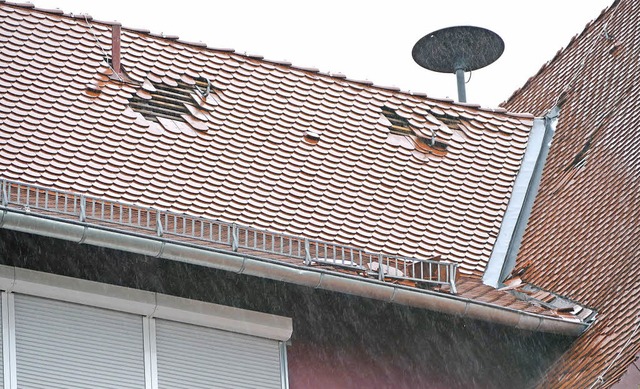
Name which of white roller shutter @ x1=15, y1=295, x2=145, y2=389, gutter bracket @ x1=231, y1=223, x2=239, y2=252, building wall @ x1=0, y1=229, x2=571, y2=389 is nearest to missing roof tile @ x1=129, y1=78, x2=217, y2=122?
gutter bracket @ x1=231, y1=223, x2=239, y2=252

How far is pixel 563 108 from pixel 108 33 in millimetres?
4847

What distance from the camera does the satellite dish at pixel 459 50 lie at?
16812 mm

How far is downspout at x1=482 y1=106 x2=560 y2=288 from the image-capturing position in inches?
495

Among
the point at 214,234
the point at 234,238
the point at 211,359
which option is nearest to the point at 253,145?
the point at 214,234

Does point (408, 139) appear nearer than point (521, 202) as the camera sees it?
No

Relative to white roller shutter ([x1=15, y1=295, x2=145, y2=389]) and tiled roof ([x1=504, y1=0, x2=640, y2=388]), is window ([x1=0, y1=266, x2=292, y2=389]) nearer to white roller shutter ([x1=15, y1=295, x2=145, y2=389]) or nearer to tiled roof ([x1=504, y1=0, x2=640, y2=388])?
white roller shutter ([x1=15, y1=295, x2=145, y2=389])

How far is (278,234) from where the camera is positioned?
10.8 meters

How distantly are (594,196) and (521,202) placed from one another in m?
0.79

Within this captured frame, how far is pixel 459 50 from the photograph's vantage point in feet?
56.4

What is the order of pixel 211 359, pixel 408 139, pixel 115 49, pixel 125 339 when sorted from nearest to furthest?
pixel 125 339 < pixel 211 359 < pixel 115 49 < pixel 408 139

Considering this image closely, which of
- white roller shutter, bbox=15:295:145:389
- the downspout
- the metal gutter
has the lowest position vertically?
white roller shutter, bbox=15:295:145:389

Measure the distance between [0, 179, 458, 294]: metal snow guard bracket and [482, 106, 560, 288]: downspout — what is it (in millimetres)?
1450

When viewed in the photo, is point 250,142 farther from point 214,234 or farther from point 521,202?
point 521,202

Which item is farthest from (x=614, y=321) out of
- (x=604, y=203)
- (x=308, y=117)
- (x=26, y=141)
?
(x=26, y=141)
